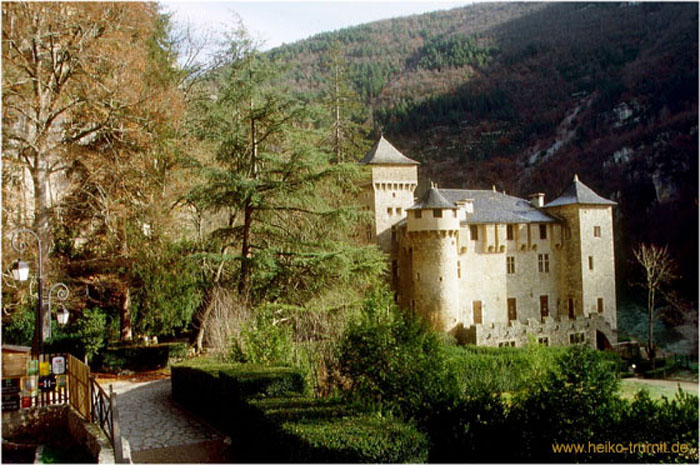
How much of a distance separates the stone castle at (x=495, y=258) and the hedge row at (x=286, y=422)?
14.0 m

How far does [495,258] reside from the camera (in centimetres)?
2781

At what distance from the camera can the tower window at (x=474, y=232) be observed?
27344 millimetres

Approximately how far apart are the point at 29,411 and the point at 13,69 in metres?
8.96

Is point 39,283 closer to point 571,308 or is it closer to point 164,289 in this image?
point 164,289

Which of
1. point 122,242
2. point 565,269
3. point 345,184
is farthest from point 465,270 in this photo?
point 122,242

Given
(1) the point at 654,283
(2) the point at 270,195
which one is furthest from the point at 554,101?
(2) the point at 270,195

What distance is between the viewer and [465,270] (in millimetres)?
27047

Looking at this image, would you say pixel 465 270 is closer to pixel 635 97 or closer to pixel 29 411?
pixel 29 411

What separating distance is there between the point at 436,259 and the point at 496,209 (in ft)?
17.2

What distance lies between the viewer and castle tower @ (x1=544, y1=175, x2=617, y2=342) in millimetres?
28594

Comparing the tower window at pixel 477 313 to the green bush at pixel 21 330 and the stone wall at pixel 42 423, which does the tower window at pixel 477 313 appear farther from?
the stone wall at pixel 42 423

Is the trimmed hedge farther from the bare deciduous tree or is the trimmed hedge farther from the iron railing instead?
the bare deciduous tree

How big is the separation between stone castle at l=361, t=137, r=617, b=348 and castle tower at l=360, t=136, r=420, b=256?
0.05 metres

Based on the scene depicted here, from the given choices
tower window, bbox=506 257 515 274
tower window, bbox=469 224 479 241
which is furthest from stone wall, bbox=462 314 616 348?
tower window, bbox=469 224 479 241
